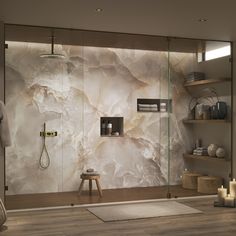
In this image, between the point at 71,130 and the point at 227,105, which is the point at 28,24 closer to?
the point at 71,130

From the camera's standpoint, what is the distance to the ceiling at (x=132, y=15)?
3.90 meters

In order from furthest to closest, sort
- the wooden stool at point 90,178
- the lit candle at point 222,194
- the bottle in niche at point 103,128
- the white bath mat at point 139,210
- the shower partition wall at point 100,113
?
1. the bottle in niche at point 103,128
2. the wooden stool at point 90,178
3. the lit candle at point 222,194
4. the shower partition wall at point 100,113
5. the white bath mat at point 139,210

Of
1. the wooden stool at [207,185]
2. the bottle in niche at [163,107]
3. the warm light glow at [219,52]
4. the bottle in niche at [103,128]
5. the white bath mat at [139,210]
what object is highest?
the warm light glow at [219,52]

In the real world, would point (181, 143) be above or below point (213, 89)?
below

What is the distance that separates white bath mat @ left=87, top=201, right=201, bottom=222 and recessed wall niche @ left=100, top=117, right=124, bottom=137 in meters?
1.40

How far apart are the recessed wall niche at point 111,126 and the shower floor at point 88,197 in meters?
0.91

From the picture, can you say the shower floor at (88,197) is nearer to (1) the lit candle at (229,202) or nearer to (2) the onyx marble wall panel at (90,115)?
(2) the onyx marble wall panel at (90,115)

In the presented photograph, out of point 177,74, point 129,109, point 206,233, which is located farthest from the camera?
point 129,109

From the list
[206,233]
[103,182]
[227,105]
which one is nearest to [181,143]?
[227,105]

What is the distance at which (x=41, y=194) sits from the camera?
5.05 metres

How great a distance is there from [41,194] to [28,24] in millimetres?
2189

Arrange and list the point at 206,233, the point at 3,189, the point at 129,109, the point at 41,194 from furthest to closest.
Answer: the point at 129,109
the point at 41,194
the point at 3,189
the point at 206,233

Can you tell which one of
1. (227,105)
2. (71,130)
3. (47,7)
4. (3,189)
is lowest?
(3,189)

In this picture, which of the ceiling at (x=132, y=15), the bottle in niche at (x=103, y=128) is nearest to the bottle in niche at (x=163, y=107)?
the bottle in niche at (x=103, y=128)
